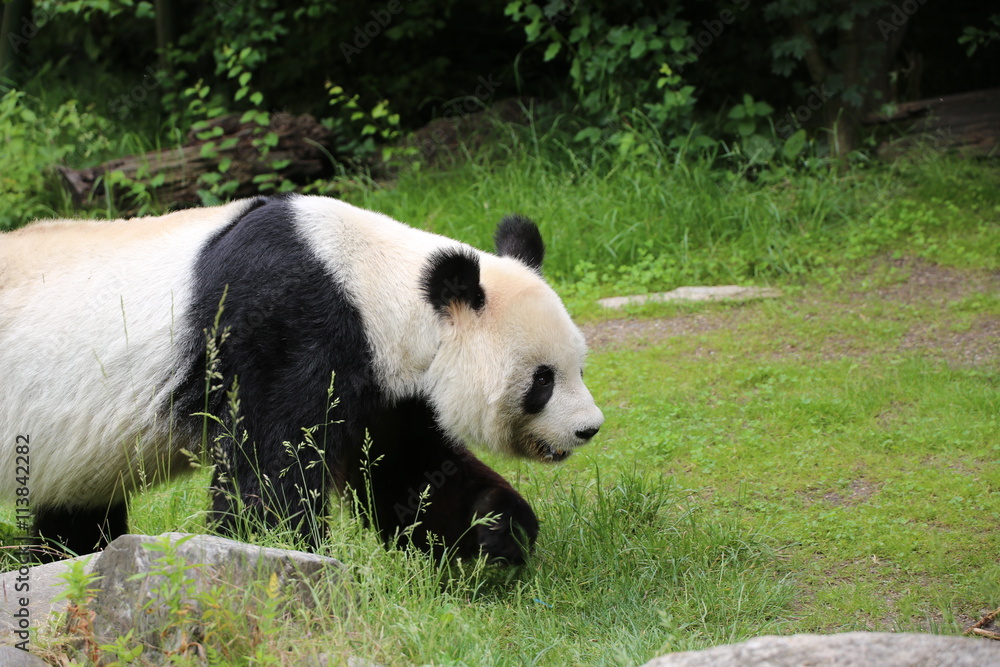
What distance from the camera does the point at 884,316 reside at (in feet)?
21.3

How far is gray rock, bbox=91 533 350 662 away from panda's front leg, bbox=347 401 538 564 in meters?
0.92

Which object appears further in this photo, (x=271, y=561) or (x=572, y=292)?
(x=572, y=292)

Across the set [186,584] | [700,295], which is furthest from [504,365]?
[700,295]

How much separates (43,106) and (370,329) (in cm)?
844

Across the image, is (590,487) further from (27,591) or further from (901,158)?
(901,158)

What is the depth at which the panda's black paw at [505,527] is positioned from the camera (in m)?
3.77

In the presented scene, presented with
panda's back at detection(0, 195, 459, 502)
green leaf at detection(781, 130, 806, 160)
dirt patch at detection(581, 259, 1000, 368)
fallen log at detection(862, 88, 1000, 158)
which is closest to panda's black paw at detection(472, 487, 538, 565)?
panda's back at detection(0, 195, 459, 502)

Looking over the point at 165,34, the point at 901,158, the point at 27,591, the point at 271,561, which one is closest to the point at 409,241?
the point at 271,561

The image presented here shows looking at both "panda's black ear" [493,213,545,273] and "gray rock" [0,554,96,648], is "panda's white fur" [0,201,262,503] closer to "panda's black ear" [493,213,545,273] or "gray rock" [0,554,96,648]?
"gray rock" [0,554,96,648]

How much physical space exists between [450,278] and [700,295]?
400cm

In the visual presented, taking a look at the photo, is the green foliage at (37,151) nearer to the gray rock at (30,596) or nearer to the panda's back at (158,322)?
the panda's back at (158,322)

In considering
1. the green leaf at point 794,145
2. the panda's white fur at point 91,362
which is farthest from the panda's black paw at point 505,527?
the green leaf at point 794,145

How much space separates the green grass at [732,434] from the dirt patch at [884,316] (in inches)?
0.9

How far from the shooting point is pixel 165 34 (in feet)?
33.7
